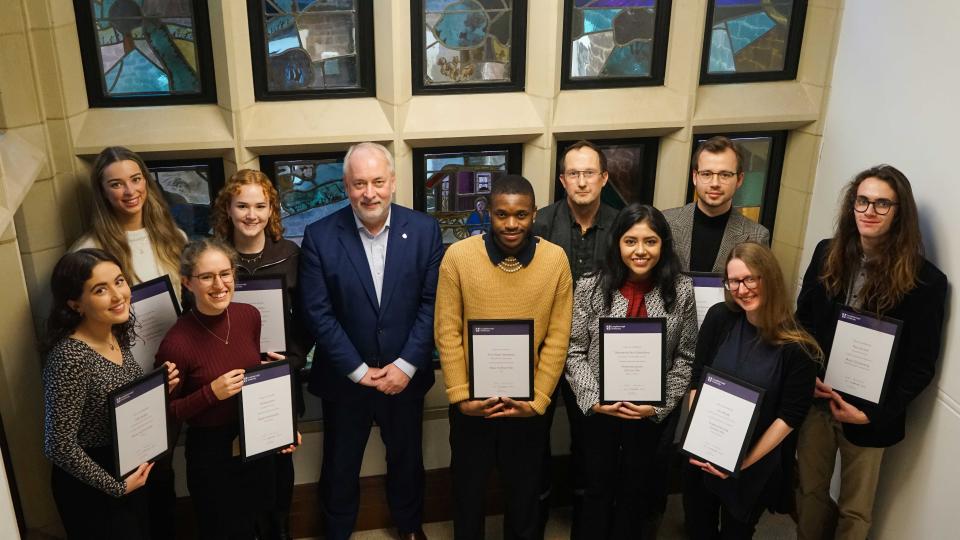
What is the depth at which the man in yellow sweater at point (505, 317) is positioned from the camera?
2.83m

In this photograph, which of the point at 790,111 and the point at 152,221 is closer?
the point at 152,221

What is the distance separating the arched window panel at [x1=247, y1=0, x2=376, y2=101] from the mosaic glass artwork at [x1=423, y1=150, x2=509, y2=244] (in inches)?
17.8

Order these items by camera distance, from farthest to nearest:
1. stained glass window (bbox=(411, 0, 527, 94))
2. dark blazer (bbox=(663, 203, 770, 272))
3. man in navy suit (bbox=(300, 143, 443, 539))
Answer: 1. stained glass window (bbox=(411, 0, 527, 94))
2. dark blazer (bbox=(663, 203, 770, 272))
3. man in navy suit (bbox=(300, 143, 443, 539))

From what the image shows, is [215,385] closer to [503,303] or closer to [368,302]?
[368,302]

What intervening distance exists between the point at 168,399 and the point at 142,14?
165cm

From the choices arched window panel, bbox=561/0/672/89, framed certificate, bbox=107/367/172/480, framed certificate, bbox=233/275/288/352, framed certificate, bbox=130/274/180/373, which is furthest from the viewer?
arched window panel, bbox=561/0/672/89

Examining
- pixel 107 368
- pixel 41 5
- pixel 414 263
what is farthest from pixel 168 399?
pixel 41 5

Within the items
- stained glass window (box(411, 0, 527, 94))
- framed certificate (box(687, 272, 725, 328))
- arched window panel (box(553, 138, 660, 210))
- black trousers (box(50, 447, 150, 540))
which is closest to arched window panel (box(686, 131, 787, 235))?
arched window panel (box(553, 138, 660, 210))

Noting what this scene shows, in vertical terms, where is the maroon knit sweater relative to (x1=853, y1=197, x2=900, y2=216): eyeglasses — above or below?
below

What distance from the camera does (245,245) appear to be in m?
2.98

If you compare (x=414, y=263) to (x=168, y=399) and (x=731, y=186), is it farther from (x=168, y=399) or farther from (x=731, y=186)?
(x=731, y=186)

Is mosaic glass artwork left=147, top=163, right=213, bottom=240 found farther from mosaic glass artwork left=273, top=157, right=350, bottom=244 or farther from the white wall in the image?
the white wall

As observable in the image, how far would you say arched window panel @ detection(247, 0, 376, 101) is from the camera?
3404 mm

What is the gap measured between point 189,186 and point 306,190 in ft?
1.61
